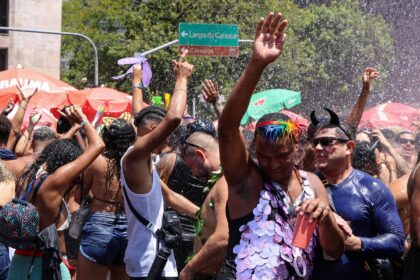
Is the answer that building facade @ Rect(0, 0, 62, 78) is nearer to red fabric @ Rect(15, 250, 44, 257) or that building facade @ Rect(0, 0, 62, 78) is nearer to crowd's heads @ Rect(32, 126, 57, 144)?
crowd's heads @ Rect(32, 126, 57, 144)

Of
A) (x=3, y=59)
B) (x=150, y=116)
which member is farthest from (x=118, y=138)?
(x=3, y=59)

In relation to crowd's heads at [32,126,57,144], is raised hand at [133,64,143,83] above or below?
above

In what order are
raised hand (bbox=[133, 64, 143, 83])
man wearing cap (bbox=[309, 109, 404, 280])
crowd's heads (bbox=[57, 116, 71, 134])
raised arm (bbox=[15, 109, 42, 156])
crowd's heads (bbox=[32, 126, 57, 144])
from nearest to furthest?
man wearing cap (bbox=[309, 109, 404, 280]) < raised hand (bbox=[133, 64, 143, 83]) < crowd's heads (bbox=[32, 126, 57, 144]) < crowd's heads (bbox=[57, 116, 71, 134]) < raised arm (bbox=[15, 109, 42, 156])

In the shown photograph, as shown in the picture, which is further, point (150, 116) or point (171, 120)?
point (150, 116)

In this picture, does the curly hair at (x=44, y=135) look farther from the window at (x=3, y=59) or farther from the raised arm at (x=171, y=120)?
the window at (x=3, y=59)

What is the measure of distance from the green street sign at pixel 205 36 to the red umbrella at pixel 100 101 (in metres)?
4.91

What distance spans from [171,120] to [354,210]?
4.60ft

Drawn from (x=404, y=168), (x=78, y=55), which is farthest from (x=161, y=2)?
(x=404, y=168)

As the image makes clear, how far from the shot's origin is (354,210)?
5.30 metres

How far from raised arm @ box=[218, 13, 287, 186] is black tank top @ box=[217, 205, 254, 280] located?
246 mm

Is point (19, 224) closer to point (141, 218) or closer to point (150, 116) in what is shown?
point (141, 218)

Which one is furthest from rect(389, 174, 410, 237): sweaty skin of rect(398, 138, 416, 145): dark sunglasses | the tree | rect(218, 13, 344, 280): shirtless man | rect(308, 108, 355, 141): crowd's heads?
the tree

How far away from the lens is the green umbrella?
15969 millimetres

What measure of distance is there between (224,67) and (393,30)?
14.0 metres
